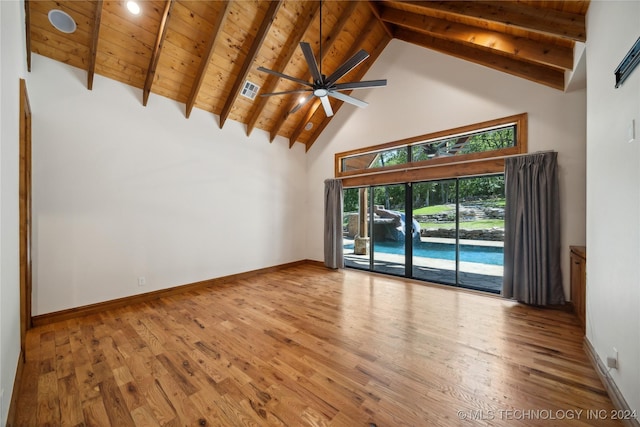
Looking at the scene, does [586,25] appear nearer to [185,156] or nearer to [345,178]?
[345,178]

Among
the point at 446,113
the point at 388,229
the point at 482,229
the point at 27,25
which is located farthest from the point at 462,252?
the point at 27,25

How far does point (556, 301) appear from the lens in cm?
336

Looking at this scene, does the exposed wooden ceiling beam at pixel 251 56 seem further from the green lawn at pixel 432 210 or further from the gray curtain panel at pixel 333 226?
the green lawn at pixel 432 210

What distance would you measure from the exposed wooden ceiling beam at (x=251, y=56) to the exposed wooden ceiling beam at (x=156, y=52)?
→ 116 cm

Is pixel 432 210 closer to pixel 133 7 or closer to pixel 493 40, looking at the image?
pixel 493 40

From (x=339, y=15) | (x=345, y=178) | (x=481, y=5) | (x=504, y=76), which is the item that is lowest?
(x=345, y=178)

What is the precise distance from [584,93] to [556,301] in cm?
285

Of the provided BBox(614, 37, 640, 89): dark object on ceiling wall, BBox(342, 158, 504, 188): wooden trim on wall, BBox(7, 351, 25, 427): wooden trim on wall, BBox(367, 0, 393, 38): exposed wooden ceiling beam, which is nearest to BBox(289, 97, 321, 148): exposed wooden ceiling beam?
BBox(342, 158, 504, 188): wooden trim on wall

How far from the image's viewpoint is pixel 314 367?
7.02 feet

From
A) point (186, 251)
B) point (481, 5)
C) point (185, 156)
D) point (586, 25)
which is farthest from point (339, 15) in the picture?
point (186, 251)

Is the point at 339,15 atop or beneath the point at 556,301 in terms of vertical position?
atop

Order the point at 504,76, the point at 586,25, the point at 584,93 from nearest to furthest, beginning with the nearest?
the point at 586,25, the point at 584,93, the point at 504,76

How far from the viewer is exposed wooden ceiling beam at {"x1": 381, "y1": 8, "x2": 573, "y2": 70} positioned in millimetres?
3039

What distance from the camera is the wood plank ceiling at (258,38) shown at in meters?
2.91
